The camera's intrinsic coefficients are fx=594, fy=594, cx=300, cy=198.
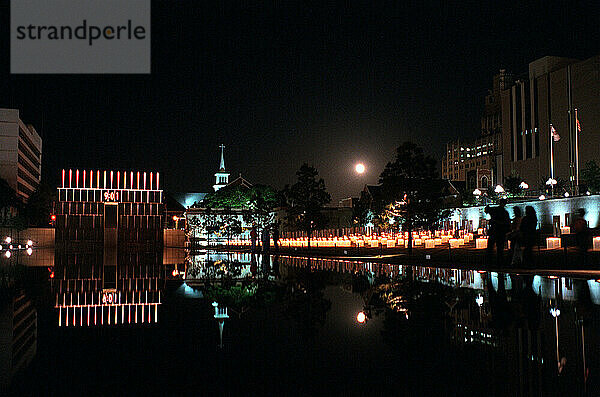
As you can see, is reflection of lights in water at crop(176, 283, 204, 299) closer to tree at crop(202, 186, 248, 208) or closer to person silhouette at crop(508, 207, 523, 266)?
person silhouette at crop(508, 207, 523, 266)

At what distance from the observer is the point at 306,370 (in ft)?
15.6

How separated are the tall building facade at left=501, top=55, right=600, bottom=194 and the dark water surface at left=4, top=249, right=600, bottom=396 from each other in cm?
5470

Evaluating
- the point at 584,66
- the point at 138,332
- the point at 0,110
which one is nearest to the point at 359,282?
the point at 138,332

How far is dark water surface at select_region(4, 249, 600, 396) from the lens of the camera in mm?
4297

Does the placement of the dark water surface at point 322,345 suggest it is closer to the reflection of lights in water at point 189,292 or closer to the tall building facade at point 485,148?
the reflection of lights in water at point 189,292

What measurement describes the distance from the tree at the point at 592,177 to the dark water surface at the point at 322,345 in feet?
169

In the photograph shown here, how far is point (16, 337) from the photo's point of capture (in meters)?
6.29

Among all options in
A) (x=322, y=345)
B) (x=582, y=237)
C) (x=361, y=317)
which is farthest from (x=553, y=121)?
(x=322, y=345)

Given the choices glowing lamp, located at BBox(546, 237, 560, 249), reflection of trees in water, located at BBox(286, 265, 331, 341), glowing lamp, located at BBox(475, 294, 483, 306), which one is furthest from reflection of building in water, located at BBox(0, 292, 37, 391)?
glowing lamp, located at BBox(546, 237, 560, 249)

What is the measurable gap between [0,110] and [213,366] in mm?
94951

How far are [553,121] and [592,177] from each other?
53.8 feet

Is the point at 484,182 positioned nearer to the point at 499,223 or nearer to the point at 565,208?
the point at 565,208

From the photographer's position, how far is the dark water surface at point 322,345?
430 cm

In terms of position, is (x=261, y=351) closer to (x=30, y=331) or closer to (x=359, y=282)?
(x=30, y=331)
